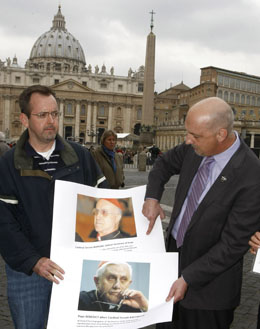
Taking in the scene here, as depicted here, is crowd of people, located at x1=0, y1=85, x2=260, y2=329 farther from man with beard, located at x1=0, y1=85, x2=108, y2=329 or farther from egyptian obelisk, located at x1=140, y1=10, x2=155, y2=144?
egyptian obelisk, located at x1=140, y1=10, x2=155, y2=144

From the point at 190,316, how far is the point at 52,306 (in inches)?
33.2

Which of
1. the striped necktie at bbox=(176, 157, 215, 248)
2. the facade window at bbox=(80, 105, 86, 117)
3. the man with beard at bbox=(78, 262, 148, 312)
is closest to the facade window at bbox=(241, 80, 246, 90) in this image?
the facade window at bbox=(80, 105, 86, 117)

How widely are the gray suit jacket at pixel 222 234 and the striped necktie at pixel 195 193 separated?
0.06m

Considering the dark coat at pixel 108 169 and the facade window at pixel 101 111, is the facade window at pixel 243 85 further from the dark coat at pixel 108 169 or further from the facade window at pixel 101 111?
the dark coat at pixel 108 169

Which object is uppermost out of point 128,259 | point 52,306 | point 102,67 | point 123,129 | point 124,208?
point 102,67

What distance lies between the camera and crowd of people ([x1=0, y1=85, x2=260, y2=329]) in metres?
1.98

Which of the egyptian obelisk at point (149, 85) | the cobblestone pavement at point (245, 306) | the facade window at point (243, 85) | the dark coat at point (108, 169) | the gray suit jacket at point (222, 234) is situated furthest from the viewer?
the facade window at point (243, 85)

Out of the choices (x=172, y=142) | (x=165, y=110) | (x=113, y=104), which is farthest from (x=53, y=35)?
(x=172, y=142)

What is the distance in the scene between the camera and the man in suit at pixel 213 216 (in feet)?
6.51

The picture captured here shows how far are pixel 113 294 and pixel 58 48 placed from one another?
373ft

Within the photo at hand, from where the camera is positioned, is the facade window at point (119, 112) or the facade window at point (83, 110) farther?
the facade window at point (119, 112)

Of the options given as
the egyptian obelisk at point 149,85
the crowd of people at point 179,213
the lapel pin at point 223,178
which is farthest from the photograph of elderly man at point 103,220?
the egyptian obelisk at point 149,85

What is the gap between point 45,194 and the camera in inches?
83.1

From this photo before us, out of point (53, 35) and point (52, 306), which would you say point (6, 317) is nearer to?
point (52, 306)
